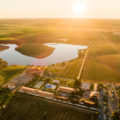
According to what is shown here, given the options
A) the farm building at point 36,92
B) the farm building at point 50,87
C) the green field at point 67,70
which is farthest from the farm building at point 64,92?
the green field at point 67,70

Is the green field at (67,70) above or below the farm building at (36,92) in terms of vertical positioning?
above

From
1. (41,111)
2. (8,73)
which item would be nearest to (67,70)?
(41,111)

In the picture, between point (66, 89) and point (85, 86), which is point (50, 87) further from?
point (85, 86)

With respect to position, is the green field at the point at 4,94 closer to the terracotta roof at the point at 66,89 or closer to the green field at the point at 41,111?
the green field at the point at 41,111

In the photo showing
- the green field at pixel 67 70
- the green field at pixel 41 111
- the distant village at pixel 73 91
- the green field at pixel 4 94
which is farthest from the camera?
the green field at pixel 67 70

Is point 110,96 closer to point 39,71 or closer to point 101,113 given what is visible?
point 101,113

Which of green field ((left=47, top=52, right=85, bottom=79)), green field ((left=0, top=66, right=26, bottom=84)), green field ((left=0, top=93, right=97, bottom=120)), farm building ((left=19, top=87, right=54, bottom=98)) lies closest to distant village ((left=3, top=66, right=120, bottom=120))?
farm building ((left=19, top=87, right=54, bottom=98))

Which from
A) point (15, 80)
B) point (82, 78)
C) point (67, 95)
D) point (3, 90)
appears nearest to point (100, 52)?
point (82, 78)

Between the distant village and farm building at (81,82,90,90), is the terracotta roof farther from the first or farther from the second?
farm building at (81,82,90,90)
